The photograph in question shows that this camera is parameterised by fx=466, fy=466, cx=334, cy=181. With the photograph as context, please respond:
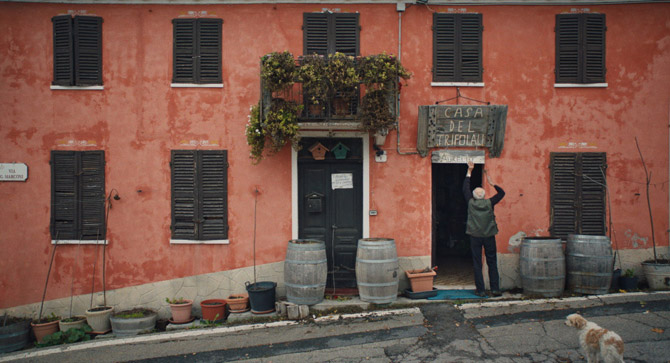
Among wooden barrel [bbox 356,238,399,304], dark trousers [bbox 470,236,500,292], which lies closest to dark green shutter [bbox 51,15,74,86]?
wooden barrel [bbox 356,238,399,304]

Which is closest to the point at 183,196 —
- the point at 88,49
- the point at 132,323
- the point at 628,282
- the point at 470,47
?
the point at 132,323

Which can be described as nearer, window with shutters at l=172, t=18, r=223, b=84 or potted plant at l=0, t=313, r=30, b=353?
potted plant at l=0, t=313, r=30, b=353

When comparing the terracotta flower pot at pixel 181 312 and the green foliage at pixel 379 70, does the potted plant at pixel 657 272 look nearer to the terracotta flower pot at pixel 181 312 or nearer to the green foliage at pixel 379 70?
the green foliage at pixel 379 70

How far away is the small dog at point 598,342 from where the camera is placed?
15.4 ft

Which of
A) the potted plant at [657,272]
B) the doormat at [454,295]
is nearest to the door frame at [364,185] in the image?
the doormat at [454,295]

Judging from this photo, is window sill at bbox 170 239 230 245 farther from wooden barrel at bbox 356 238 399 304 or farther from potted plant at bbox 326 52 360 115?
potted plant at bbox 326 52 360 115

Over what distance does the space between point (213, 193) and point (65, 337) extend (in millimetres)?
3480

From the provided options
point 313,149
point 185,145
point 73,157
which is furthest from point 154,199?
Result: point 313,149

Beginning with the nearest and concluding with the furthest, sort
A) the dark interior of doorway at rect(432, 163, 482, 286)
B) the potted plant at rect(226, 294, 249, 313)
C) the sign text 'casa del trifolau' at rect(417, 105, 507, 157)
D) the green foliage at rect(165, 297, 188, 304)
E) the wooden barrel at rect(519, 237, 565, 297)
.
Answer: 1. the wooden barrel at rect(519, 237, 565, 297)
2. the potted plant at rect(226, 294, 249, 313)
3. the green foliage at rect(165, 297, 188, 304)
4. the sign text 'casa del trifolau' at rect(417, 105, 507, 157)
5. the dark interior of doorway at rect(432, 163, 482, 286)

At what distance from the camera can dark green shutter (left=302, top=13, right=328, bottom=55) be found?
852 cm

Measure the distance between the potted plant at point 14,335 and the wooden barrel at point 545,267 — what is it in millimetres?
8713

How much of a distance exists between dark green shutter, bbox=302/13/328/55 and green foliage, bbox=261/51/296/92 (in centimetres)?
100

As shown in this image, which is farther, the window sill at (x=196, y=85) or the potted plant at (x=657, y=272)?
the window sill at (x=196, y=85)

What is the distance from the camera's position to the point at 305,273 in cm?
755
